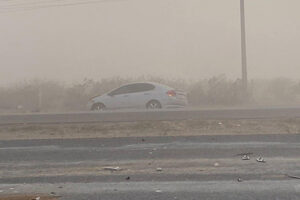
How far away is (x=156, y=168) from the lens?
26.5ft

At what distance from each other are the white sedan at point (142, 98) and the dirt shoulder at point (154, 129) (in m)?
5.91

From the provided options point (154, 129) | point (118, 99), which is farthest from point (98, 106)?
point (154, 129)

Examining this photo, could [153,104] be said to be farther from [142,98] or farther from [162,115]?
[162,115]

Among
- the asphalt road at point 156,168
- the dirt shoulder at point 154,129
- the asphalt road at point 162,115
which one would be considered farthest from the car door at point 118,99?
the asphalt road at point 156,168

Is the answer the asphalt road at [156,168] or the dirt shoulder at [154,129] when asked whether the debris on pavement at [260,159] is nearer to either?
the asphalt road at [156,168]

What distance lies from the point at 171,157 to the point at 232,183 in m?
2.41

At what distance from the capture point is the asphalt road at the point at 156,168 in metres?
6.53

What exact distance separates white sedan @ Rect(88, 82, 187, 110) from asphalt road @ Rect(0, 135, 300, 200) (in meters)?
8.41

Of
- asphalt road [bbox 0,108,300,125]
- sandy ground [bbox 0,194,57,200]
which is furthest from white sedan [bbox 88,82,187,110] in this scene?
sandy ground [bbox 0,194,57,200]

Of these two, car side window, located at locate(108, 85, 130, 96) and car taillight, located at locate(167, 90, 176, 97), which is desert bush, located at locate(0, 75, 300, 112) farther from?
car taillight, located at locate(167, 90, 176, 97)

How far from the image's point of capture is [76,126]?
14250 mm

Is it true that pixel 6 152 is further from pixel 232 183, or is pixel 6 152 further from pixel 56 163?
pixel 232 183

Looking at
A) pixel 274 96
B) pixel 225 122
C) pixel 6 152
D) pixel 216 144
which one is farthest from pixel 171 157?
pixel 274 96

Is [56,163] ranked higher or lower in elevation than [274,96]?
lower
